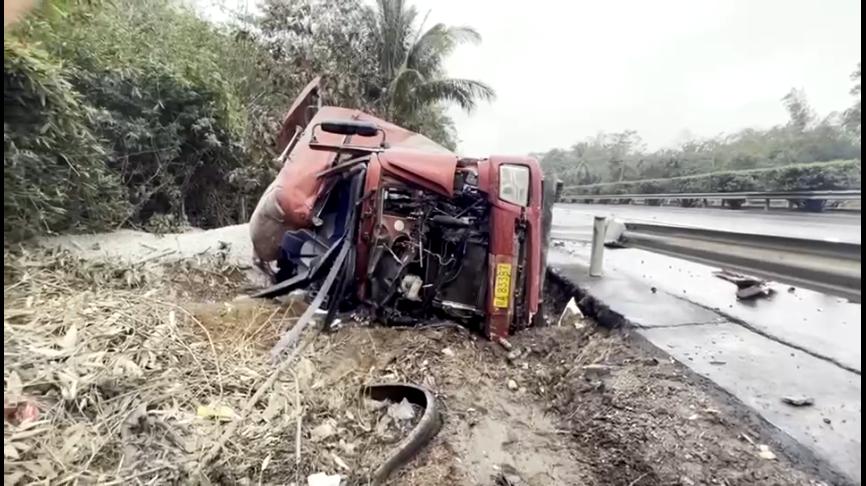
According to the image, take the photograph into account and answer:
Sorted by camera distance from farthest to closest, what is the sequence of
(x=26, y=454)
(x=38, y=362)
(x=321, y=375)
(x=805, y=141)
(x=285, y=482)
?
(x=805, y=141)
(x=321, y=375)
(x=285, y=482)
(x=38, y=362)
(x=26, y=454)

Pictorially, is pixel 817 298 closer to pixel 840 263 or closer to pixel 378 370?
pixel 840 263

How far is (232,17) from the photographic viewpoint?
42.2ft

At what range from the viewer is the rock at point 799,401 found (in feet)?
7.97

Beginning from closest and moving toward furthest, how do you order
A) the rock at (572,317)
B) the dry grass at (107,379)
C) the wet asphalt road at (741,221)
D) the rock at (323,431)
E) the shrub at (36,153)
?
the shrub at (36,153) < the dry grass at (107,379) < the rock at (323,431) < the rock at (572,317) < the wet asphalt road at (741,221)

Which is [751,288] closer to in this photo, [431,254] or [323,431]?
[431,254]

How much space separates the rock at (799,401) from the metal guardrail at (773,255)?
0.67 metres

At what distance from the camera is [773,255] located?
12.5 feet

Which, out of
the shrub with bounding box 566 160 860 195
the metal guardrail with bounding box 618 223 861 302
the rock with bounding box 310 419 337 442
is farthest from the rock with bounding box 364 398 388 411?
the shrub with bounding box 566 160 860 195

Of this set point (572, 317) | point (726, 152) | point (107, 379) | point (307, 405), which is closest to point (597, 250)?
point (572, 317)

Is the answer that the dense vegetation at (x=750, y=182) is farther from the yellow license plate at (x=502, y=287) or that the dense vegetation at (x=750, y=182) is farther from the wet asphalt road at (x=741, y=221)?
the yellow license plate at (x=502, y=287)

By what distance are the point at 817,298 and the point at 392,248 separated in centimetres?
359

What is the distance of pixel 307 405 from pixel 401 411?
491 millimetres

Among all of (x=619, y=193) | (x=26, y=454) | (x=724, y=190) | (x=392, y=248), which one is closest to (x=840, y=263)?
(x=392, y=248)

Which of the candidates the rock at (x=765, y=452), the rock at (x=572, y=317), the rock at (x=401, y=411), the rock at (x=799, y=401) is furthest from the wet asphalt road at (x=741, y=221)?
the rock at (x=401, y=411)
